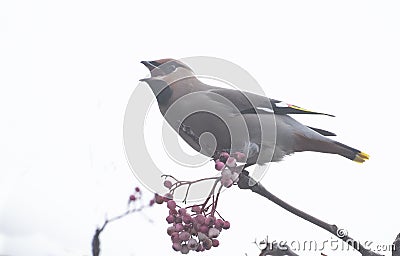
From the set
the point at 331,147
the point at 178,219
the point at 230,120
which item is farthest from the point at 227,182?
the point at 331,147

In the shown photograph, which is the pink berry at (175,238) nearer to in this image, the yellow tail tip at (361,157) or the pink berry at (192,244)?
the pink berry at (192,244)

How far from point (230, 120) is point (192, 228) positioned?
1.14 ft

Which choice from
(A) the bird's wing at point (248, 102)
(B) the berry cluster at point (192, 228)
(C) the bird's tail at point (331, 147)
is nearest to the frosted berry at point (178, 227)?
(B) the berry cluster at point (192, 228)

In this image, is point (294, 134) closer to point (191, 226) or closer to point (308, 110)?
point (308, 110)

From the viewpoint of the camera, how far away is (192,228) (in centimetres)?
91

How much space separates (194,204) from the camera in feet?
3.16

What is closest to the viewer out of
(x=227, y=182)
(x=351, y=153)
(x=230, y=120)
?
(x=227, y=182)

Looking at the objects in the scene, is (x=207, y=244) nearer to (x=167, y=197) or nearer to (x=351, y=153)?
(x=167, y=197)

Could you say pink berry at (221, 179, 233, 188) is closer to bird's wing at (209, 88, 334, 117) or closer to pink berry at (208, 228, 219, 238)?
pink berry at (208, 228, 219, 238)

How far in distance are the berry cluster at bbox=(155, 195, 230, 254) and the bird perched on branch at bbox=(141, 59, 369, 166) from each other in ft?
0.61

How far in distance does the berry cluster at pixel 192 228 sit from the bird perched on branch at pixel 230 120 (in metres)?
0.19

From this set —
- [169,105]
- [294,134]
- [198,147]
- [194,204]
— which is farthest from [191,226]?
[294,134]

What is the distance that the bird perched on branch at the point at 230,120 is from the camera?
3.72 ft

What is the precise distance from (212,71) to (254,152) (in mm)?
192
